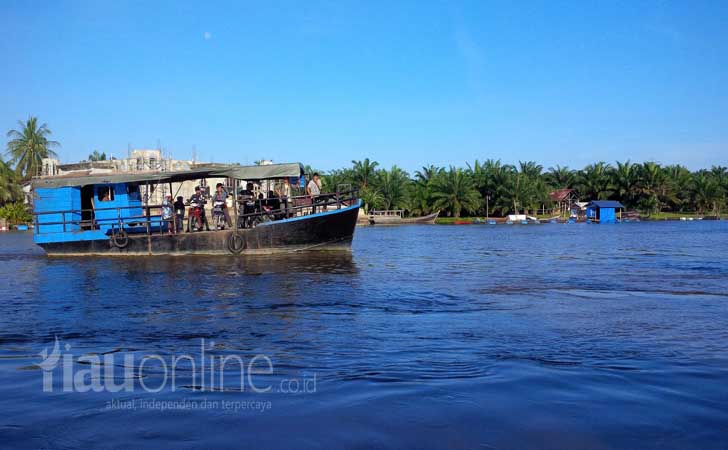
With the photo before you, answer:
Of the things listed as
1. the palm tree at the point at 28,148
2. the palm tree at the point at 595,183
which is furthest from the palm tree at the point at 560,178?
the palm tree at the point at 28,148

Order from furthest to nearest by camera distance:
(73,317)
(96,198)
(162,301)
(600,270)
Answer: (96,198) → (600,270) → (162,301) → (73,317)

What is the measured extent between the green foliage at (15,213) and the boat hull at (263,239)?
148 ft

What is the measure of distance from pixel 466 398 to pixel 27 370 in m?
3.73

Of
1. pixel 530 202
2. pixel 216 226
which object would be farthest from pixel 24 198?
pixel 530 202

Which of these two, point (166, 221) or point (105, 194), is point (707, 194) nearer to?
point (166, 221)

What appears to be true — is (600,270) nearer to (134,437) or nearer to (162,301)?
(162,301)

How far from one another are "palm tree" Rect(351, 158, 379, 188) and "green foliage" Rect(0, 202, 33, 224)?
3639 cm

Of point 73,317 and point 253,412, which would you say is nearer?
point 253,412

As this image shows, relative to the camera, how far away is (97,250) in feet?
66.0

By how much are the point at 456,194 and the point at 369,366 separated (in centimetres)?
6902

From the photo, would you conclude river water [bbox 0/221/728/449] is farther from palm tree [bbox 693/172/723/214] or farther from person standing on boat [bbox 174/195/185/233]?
palm tree [bbox 693/172/723/214]

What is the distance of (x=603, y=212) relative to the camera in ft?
228

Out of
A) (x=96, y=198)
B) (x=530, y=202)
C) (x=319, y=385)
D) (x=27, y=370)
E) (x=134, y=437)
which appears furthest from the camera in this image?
(x=530, y=202)

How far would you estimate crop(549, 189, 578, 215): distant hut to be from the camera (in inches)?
3098
